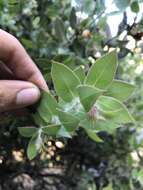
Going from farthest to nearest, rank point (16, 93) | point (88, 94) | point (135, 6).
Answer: point (135, 6) < point (16, 93) < point (88, 94)

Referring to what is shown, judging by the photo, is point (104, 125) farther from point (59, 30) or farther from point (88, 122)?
point (59, 30)

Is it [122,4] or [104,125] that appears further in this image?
[122,4]

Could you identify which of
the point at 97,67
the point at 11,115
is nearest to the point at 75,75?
the point at 97,67

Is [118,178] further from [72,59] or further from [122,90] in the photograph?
[122,90]

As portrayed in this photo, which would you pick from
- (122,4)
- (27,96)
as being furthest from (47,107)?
(122,4)

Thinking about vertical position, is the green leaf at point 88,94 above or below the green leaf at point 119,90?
above

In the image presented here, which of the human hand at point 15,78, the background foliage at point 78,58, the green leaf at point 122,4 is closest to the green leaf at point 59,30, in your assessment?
the background foliage at point 78,58

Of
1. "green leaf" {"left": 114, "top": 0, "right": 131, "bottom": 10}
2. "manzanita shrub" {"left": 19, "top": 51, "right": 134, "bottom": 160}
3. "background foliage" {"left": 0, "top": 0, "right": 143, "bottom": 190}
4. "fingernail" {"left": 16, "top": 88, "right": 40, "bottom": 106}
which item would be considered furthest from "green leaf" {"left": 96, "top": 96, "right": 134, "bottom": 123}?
"green leaf" {"left": 114, "top": 0, "right": 131, "bottom": 10}

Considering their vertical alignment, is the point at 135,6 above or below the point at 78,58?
above

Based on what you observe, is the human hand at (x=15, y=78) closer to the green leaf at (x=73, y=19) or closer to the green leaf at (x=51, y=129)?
the green leaf at (x=51, y=129)
